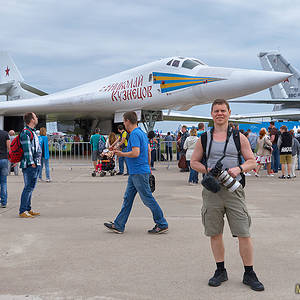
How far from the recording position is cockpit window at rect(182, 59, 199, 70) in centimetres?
1461

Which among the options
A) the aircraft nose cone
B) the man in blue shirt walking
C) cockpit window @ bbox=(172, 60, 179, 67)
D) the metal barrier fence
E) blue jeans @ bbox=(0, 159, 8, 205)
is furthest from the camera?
the metal barrier fence

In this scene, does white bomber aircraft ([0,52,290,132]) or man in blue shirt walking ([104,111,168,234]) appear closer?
man in blue shirt walking ([104,111,168,234])

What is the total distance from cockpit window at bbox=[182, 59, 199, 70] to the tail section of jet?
15273mm

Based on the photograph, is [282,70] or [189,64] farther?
[282,70]

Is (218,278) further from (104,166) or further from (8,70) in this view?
(8,70)

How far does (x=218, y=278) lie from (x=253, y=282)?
0.28 m

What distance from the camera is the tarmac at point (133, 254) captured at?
2930mm

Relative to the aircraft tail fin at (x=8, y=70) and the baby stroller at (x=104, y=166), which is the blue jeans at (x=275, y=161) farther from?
the aircraft tail fin at (x=8, y=70)

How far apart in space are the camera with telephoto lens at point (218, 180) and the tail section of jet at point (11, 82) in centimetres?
2567

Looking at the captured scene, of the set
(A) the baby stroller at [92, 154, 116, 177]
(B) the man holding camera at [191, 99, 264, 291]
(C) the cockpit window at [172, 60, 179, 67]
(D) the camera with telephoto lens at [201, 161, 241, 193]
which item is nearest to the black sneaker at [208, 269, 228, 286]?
(B) the man holding camera at [191, 99, 264, 291]

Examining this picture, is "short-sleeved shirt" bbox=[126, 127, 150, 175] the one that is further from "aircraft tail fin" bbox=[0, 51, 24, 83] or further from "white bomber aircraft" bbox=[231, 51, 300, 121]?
"white bomber aircraft" bbox=[231, 51, 300, 121]

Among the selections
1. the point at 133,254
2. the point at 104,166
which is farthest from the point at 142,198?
the point at 104,166

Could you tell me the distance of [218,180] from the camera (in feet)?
9.60

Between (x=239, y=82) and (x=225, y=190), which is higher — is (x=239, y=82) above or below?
above
